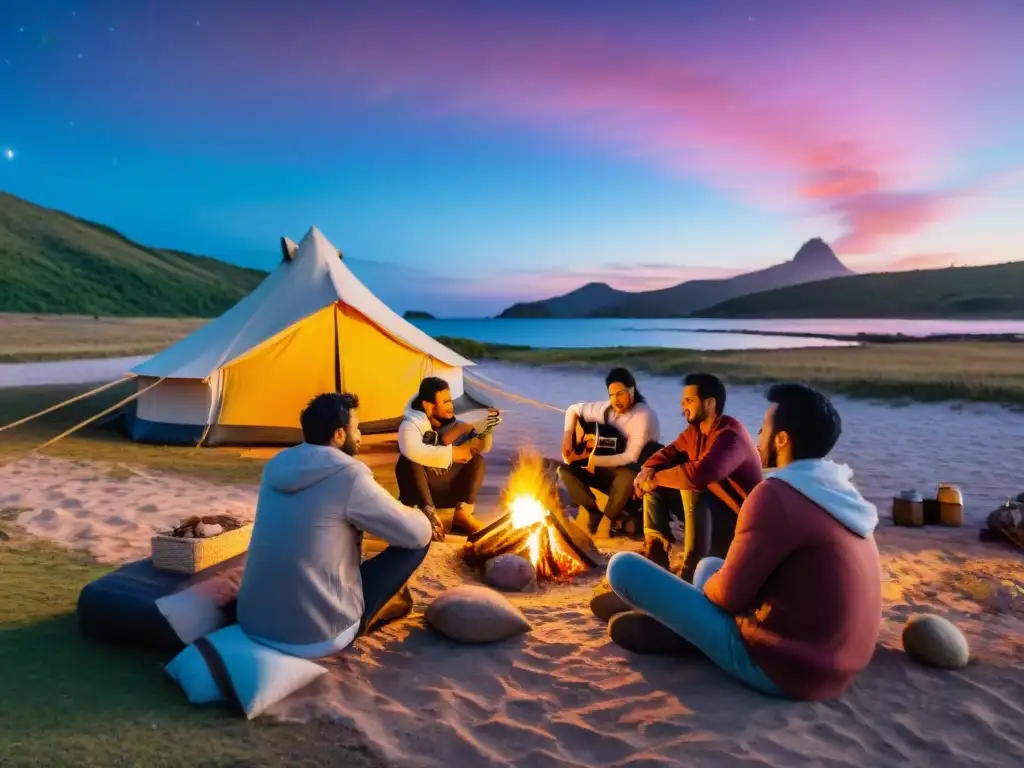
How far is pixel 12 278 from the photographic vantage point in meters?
67.2

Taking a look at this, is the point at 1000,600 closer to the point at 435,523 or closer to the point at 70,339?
the point at 435,523

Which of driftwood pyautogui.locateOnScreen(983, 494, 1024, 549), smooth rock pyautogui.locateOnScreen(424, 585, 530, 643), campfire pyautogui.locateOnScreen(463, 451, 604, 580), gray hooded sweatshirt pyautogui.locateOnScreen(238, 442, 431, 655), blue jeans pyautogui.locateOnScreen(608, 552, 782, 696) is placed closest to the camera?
blue jeans pyautogui.locateOnScreen(608, 552, 782, 696)

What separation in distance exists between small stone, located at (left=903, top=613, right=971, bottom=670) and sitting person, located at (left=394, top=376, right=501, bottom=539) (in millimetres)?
3043

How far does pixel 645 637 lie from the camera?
3189 millimetres

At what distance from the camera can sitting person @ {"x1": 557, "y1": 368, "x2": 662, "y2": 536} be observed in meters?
5.31

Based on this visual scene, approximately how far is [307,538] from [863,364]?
1949 centimetres

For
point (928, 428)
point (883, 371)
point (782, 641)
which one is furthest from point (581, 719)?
point (883, 371)

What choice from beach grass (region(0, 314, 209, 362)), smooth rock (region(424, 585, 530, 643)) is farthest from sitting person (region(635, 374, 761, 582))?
beach grass (region(0, 314, 209, 362))

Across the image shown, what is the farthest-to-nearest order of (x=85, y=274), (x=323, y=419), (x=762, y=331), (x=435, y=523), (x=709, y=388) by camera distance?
(x=85, y=274) → (x=762, y=331) → (x=435, y=523) → (x=709, y=388) → (x=323, y=419)

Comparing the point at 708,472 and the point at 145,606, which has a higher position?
the point at 708,472

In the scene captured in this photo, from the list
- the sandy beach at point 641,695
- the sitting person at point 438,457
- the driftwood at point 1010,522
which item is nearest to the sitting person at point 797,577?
the sandy beach at point 641,695

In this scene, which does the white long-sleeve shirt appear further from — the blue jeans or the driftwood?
the driftwood

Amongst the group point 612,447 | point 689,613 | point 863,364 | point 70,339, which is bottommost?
point 689,613

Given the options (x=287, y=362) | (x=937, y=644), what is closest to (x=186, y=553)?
(x=937, y=644)
